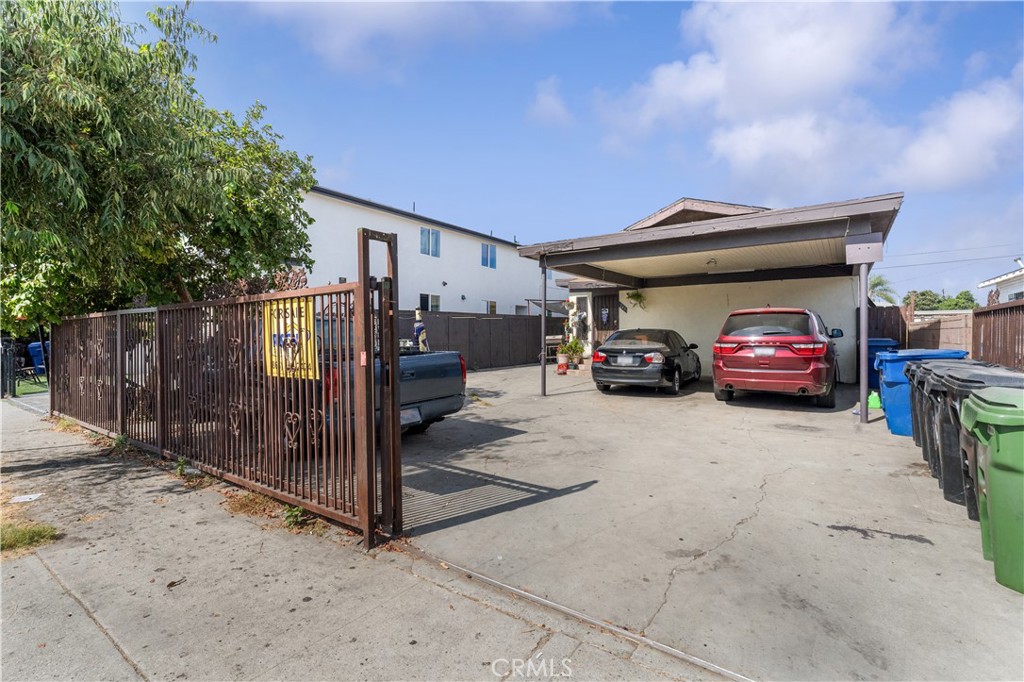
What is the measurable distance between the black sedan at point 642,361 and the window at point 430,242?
534 inches

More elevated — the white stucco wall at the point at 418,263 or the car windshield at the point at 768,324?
the white stucco wall at the point at 418,263

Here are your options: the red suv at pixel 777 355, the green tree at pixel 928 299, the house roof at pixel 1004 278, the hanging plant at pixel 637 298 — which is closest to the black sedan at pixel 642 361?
the red suv at pixel 777 355

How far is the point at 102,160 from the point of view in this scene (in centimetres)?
479

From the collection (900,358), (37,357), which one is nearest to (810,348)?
(900,358)

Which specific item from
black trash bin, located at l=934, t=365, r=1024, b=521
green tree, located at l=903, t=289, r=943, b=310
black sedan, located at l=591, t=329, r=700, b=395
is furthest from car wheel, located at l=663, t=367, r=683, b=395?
green tree, located at l=903, t=289, r=943, b=310

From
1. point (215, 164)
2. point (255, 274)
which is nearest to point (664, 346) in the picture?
point (255, 274)

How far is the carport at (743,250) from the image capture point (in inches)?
302

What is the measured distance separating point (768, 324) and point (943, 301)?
2090 inches

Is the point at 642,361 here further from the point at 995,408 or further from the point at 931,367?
the point at 995,408

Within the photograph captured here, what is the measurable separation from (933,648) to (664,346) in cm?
821

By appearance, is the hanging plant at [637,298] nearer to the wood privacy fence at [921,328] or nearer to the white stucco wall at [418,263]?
the wood privacy fence at [921,328]

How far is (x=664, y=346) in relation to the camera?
10430 mm

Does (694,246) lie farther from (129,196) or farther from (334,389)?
(129,196)

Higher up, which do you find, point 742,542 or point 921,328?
point 921,328
